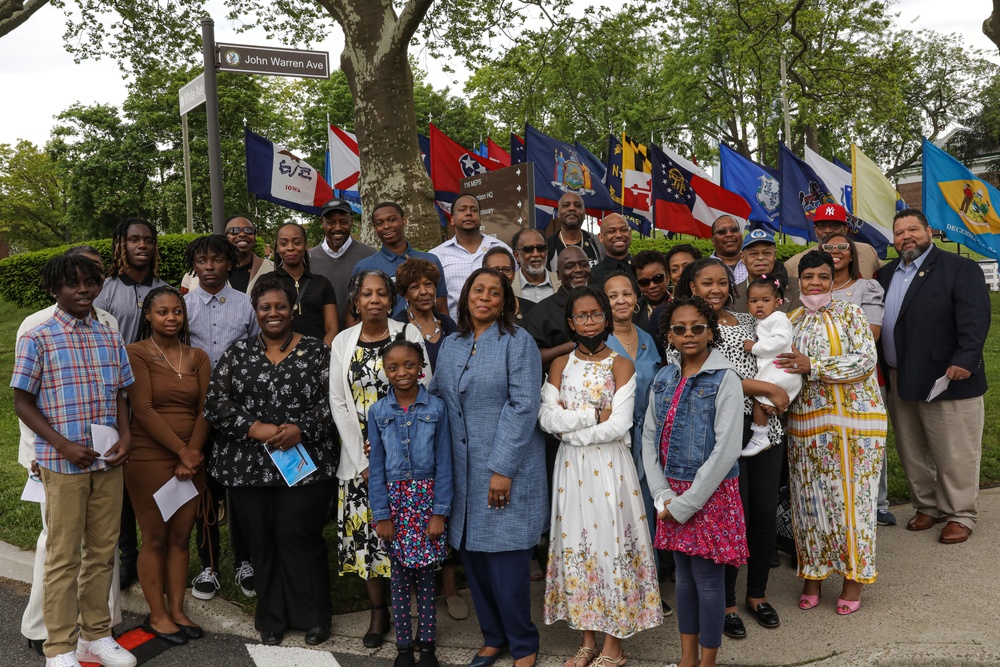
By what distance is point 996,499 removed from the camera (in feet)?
19.4

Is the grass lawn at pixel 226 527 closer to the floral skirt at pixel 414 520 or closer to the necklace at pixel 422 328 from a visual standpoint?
the floral skirt at pixel 414 520

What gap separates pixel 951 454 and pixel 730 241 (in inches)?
80.2

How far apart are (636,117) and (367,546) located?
34.6m

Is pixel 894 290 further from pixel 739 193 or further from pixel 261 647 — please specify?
pixel 739 193

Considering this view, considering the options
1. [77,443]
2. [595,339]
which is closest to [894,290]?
[595,339]

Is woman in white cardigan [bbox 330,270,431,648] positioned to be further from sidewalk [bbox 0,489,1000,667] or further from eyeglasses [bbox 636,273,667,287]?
eyeglasses [bbox 636,273,667,287]

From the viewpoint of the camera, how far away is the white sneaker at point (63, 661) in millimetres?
3787

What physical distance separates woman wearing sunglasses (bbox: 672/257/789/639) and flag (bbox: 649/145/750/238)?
272 inches

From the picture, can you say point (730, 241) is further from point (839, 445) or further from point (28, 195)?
point (28, 195)

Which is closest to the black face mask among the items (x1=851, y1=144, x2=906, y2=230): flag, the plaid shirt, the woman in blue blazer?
the woman in blue blazer

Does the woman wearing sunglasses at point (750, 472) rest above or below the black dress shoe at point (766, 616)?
above

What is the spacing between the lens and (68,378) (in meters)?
3.83

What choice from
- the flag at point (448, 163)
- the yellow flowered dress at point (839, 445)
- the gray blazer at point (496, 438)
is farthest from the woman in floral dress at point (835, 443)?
the flag at point (448, 163)

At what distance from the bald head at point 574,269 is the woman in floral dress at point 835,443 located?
133 centimetres
